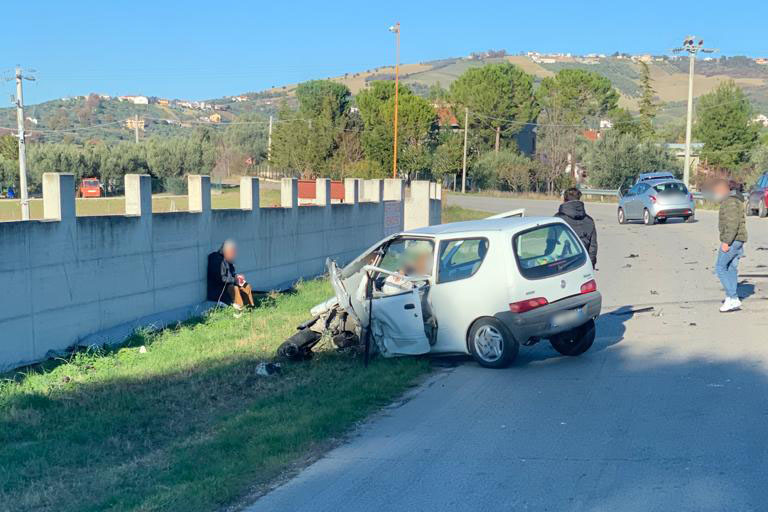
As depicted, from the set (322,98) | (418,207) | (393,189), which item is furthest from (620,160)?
(393,189)

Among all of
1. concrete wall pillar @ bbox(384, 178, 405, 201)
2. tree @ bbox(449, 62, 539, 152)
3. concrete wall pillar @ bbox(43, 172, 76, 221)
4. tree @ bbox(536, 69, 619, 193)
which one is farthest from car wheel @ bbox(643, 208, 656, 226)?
tree @ bbox(449, 62, 539, 152)

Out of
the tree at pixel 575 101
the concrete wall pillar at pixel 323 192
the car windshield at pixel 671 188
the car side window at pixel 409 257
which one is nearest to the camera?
the car side window at pixel 409 257

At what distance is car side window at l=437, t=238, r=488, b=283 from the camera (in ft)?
31.6

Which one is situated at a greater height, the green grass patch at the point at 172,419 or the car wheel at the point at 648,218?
the car wheel at the point at 648,218

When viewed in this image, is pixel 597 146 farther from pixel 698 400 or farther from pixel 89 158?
pixel 698 400

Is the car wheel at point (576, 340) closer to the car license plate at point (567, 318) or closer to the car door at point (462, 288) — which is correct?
the car license plate at point (567, 318)

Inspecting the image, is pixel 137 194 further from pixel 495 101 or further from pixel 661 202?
pixel 495 101

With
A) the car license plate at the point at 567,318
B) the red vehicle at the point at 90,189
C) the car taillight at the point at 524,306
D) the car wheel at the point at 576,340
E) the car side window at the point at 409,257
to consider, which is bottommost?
the car wheel at the point at 576,340

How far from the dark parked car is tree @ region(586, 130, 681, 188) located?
2929 centimetres

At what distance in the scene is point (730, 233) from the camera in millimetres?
12031

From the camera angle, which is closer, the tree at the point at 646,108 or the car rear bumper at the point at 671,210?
the car rear bumper at the point at 671,210

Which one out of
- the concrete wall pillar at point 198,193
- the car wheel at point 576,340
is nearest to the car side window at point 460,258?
the car wheel at point 576,340

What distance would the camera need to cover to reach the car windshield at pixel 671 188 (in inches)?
1241

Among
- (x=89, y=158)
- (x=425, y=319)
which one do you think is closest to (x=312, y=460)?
(x=425, y=319)
